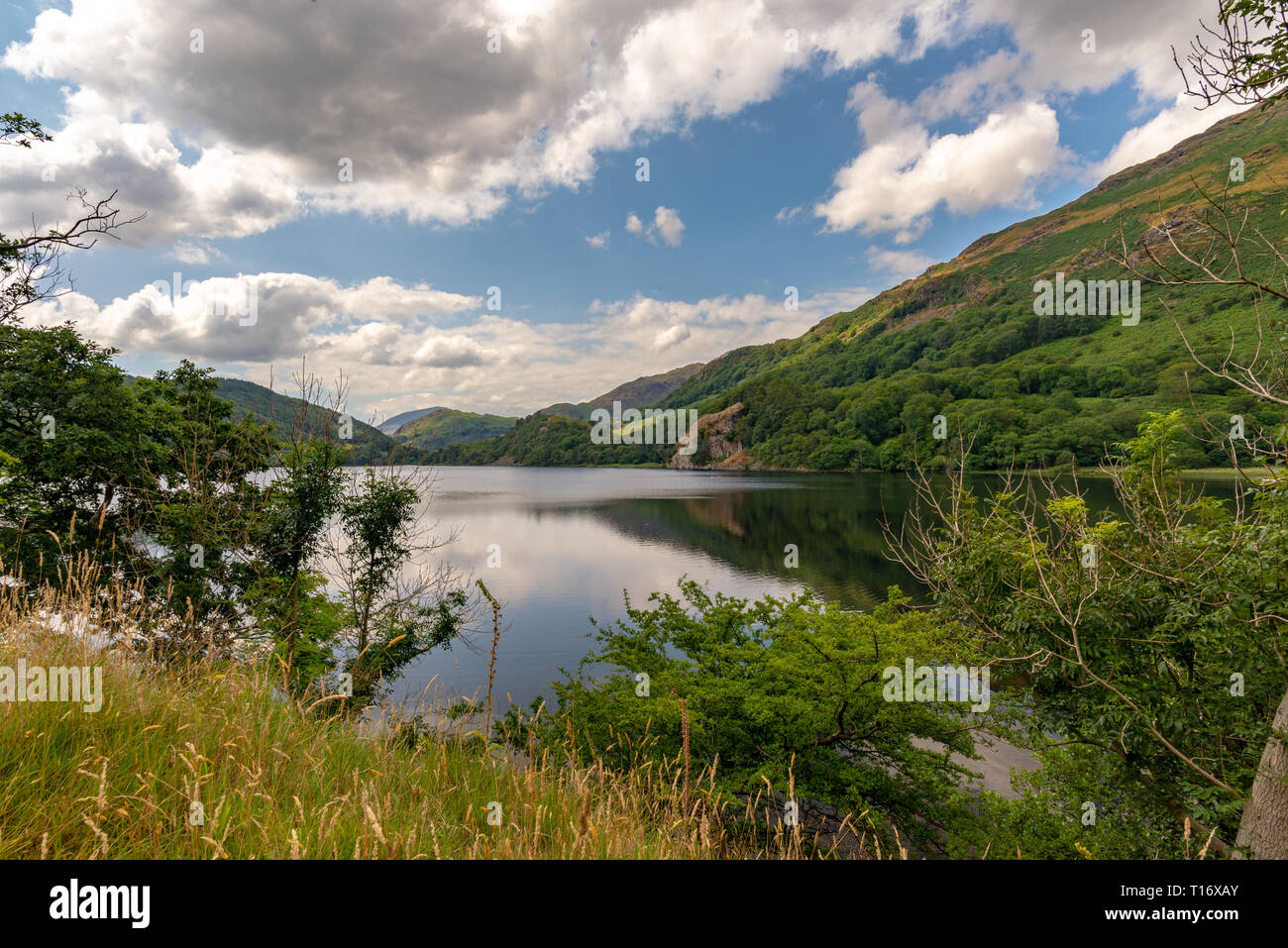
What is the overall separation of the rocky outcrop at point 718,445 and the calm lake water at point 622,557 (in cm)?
8809

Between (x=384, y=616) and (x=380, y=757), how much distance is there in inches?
825

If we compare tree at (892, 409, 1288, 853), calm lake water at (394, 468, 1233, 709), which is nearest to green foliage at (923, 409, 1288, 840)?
tree at (892, 409, 1288, 853)

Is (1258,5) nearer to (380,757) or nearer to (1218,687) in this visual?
(1218,687)

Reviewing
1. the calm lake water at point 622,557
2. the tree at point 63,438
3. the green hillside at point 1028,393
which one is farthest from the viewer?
the green hillside at point 1028,393

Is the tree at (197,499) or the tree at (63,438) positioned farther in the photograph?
the tree at (197,499)

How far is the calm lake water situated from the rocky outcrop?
88.1m

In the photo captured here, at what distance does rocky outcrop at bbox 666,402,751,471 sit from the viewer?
18262 cm

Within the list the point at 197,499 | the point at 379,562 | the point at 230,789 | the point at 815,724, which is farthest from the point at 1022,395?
the point at 230,789

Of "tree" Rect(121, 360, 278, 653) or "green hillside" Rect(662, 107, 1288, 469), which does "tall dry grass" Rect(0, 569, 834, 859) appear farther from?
"green hillside" Rect(662, 107, 1288, 469)

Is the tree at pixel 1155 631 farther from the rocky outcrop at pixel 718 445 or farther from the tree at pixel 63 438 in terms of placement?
the rocky outcrop at pixel 718 445

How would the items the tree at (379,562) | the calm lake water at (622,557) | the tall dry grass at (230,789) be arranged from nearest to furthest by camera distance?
the tall dry grass at (230,789), the tree at (379,562), the calm lake water at (622,557)

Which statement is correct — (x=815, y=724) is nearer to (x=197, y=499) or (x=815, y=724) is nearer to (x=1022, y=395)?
(x=197, y=499)

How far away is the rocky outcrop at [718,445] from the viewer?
18262cm

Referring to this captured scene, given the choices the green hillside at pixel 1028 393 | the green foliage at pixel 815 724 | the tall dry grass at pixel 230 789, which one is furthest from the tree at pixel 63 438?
the green hillside at pixel 1028 393
